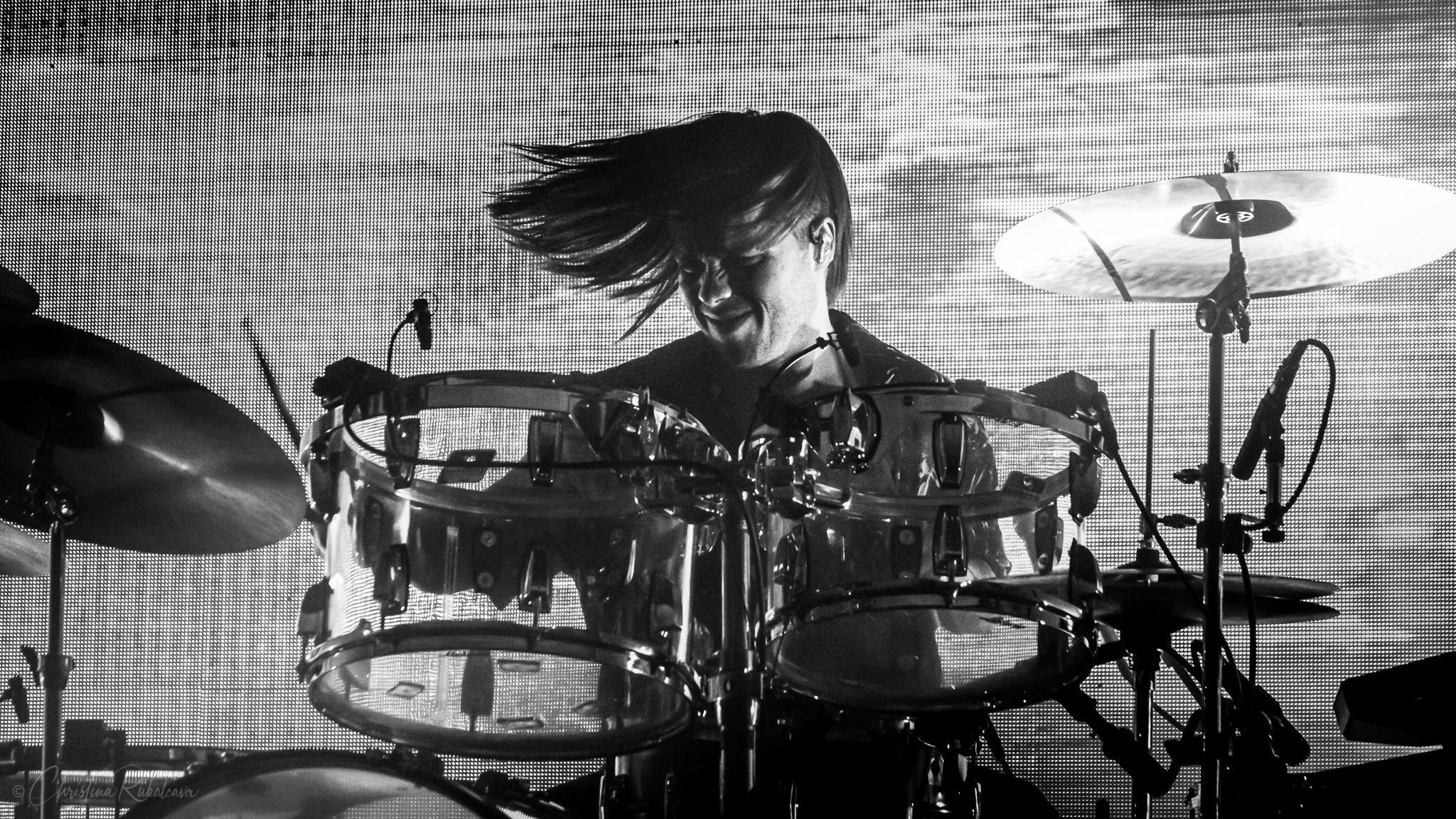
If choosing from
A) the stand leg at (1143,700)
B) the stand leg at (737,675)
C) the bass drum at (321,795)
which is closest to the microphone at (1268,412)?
the stand leg at (1143,700)

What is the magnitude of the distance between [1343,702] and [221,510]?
1.84 m

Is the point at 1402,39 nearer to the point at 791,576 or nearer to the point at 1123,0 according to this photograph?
the point at 1123,0

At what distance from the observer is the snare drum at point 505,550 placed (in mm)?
1919

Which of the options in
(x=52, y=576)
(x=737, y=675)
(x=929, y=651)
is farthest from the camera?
(x=52, y=576)

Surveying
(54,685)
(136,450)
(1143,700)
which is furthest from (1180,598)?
(54,685)

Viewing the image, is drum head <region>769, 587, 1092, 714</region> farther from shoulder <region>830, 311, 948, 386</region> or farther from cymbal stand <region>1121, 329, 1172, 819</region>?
shoulder <region>830, 311, 948, 386</region>

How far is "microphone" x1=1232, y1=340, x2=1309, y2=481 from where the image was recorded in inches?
84.5

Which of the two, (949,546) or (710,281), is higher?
(710,281)

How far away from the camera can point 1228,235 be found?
7.72 feet

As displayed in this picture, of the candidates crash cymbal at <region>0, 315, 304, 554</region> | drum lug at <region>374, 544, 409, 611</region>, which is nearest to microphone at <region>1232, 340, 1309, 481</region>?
drum lug at <region>374, 544, 409, 611</region>

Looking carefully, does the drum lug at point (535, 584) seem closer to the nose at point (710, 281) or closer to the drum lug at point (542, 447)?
the drum lug at point (542, 447)

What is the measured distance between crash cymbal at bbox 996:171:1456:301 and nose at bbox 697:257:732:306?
2.37 feet

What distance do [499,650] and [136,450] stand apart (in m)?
0.81

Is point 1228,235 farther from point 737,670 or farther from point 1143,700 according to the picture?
point 737,670
